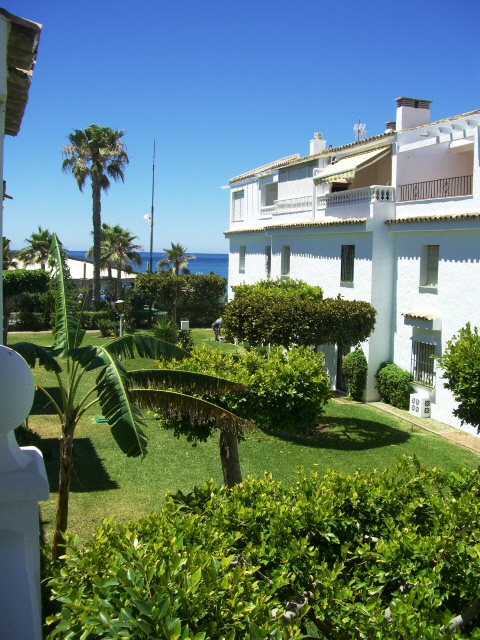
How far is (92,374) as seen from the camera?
27781 millimetres

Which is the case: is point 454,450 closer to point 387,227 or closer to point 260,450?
point 260,450

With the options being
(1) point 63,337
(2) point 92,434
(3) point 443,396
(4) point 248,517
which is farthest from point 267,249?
(4) point 248,517

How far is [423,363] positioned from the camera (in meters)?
22.8

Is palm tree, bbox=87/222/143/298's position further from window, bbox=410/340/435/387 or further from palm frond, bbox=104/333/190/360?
palm frond, bbox=104/333/190/360

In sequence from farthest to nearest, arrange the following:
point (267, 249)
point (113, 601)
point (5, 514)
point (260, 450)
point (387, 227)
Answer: point (267, 249), point (387, 227), point (260, 450), point (113, 601), point (5, 514)

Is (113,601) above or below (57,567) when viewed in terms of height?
above

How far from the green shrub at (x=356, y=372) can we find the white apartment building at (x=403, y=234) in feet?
0.86

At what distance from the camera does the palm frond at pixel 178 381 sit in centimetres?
993

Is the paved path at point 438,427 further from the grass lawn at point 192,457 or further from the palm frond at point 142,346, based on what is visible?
the palm frond at point 142,346

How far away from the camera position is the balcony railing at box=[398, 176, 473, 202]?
22.7m

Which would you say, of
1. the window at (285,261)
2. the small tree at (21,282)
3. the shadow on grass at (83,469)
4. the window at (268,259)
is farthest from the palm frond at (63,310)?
the small tree at (21,282)

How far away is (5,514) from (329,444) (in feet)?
53.3

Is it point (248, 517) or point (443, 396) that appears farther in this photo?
point (443, 396)

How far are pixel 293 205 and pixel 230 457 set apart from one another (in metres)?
19.5
